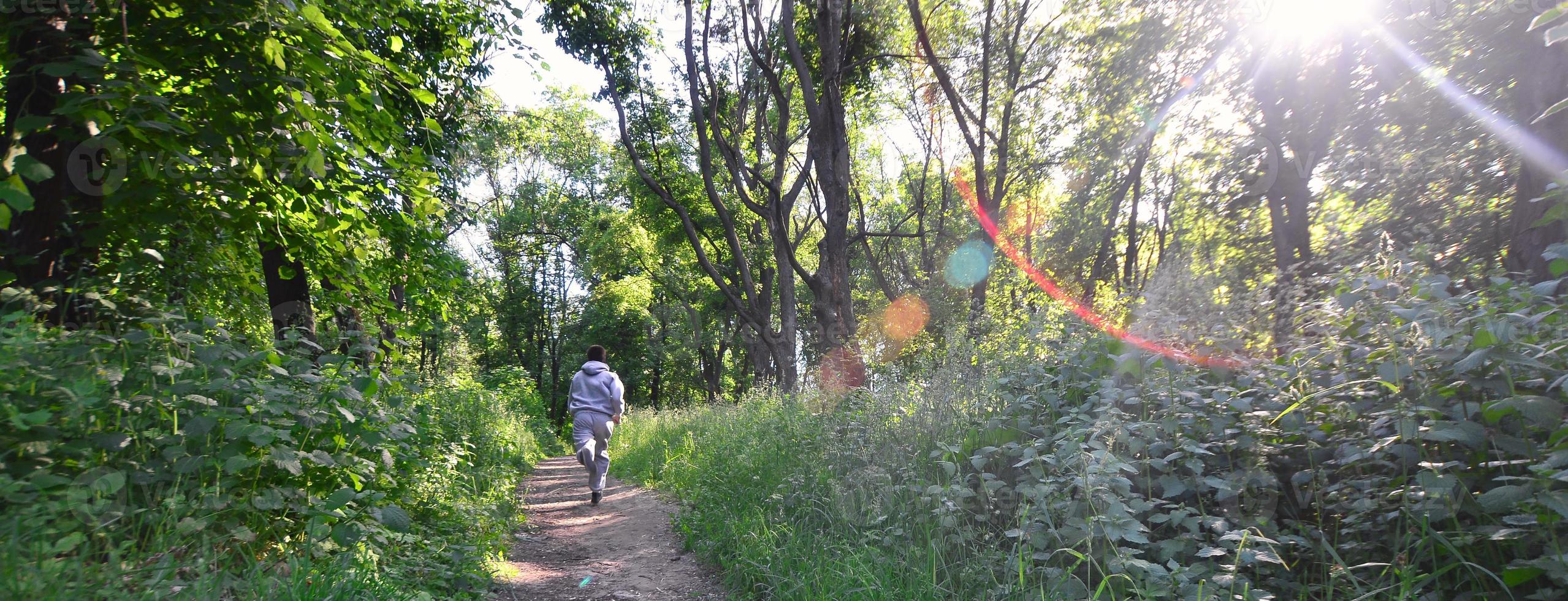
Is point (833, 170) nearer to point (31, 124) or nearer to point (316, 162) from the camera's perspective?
point (316, 162)

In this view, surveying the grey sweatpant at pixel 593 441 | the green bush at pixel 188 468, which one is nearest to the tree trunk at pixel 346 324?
the green bush at pixel 188 468

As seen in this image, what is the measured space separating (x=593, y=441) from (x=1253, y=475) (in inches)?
297

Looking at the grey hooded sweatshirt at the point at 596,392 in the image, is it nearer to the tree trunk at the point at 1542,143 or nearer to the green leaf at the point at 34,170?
the green leaf at the point at 34,170

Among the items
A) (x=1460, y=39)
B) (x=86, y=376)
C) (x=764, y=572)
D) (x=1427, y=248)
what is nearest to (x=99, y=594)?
(x=86, y=376)

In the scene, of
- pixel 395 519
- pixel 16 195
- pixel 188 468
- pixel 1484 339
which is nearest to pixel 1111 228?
pixel 1484 339

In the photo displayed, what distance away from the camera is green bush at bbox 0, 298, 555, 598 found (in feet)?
7.86

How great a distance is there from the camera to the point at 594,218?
26.1 meters

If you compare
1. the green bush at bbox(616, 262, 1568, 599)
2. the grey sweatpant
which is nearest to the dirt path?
the grey sweatpant

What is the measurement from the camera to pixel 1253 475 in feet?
10.0

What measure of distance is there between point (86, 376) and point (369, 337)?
5.50 feet

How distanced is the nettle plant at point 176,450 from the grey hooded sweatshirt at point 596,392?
17.2ft

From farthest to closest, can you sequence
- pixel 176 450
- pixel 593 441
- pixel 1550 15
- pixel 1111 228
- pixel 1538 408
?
pixel 1111 228 → pixel 593 441 → pixel 176 450 → pixel 1538 408 → pixel 1550 15

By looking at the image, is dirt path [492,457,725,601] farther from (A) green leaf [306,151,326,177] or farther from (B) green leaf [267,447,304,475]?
(A) green leaf [306,151,326,177]

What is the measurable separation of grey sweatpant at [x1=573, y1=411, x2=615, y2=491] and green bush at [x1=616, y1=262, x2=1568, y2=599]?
420 cm
